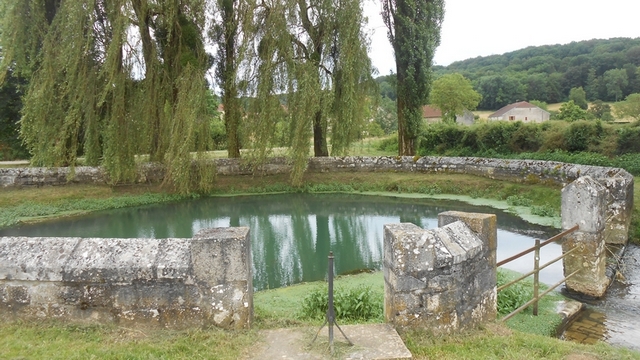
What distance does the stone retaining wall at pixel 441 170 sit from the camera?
29.1 feet

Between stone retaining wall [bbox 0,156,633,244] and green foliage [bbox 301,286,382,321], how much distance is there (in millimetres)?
6137

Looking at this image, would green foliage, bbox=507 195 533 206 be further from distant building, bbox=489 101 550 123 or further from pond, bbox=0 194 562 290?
distant building, bbox=489 101 550 123

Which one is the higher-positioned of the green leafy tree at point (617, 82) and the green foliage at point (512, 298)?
the green leafy tree at point (617, 82)

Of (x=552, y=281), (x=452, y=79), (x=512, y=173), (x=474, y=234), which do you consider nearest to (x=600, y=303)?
(x=552, y=281)

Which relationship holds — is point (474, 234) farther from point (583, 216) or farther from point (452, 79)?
point (452, 79)

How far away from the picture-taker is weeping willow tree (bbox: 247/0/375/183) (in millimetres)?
15750

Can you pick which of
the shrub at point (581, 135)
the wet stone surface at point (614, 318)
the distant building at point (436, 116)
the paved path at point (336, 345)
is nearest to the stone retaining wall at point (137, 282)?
the paved path at point (336, 345)

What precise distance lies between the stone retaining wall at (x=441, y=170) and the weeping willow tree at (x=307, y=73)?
1.68m

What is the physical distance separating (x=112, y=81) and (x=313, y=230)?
26.7 feet

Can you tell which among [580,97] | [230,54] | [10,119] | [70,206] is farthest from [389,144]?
[580,97]

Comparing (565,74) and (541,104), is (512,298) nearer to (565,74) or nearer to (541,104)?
(541,104)

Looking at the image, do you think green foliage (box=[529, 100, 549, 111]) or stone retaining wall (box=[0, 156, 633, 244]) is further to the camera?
green foliage (box=[529, 100, 549, 111])

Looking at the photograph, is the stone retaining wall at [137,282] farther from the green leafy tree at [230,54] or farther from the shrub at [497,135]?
the shrub at [497,135]

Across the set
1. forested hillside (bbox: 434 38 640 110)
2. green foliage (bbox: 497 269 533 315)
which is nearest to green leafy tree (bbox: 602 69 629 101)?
forested hillside (bbox: 434 38 640 110)
